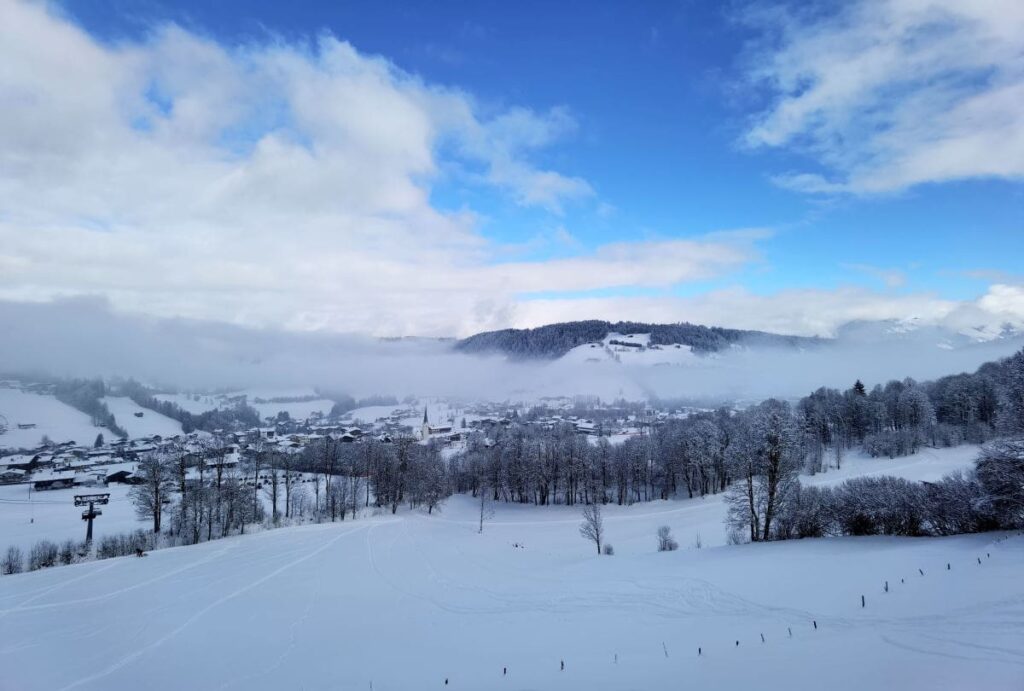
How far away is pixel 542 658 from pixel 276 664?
446 inches

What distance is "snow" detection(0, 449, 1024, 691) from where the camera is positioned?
16.8m

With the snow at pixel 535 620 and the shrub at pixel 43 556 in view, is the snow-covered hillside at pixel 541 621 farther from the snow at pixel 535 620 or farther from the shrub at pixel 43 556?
the shrub at pixel 43 556

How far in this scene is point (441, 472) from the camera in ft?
269

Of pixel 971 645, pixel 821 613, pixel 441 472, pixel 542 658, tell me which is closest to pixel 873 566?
pixel 821 613

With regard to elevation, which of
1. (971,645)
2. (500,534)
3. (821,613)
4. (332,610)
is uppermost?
(971,645)

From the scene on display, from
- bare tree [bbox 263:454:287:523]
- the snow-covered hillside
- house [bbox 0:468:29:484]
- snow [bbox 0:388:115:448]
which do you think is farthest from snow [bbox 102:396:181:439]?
the snow-covered hillside

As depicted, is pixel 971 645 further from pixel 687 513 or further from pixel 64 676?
pixel 687 513

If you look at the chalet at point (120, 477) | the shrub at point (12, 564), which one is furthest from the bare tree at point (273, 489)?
the chalet at point (120, 477)

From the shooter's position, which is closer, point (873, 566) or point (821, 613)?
point (821, 613)

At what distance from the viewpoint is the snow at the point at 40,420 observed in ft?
468

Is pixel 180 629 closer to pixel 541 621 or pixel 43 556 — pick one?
pixel 541 621

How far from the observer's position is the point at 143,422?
589 ft

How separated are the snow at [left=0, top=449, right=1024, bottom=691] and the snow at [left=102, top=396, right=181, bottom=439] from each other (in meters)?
159

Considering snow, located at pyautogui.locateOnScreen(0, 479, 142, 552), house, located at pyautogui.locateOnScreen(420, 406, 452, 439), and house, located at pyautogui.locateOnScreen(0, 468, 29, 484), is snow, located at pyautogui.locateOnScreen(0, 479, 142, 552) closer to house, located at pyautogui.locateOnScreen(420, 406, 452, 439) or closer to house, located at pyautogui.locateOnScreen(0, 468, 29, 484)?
house, located at pyautogui.locateOnScreen(0, 468, 29, 484)
